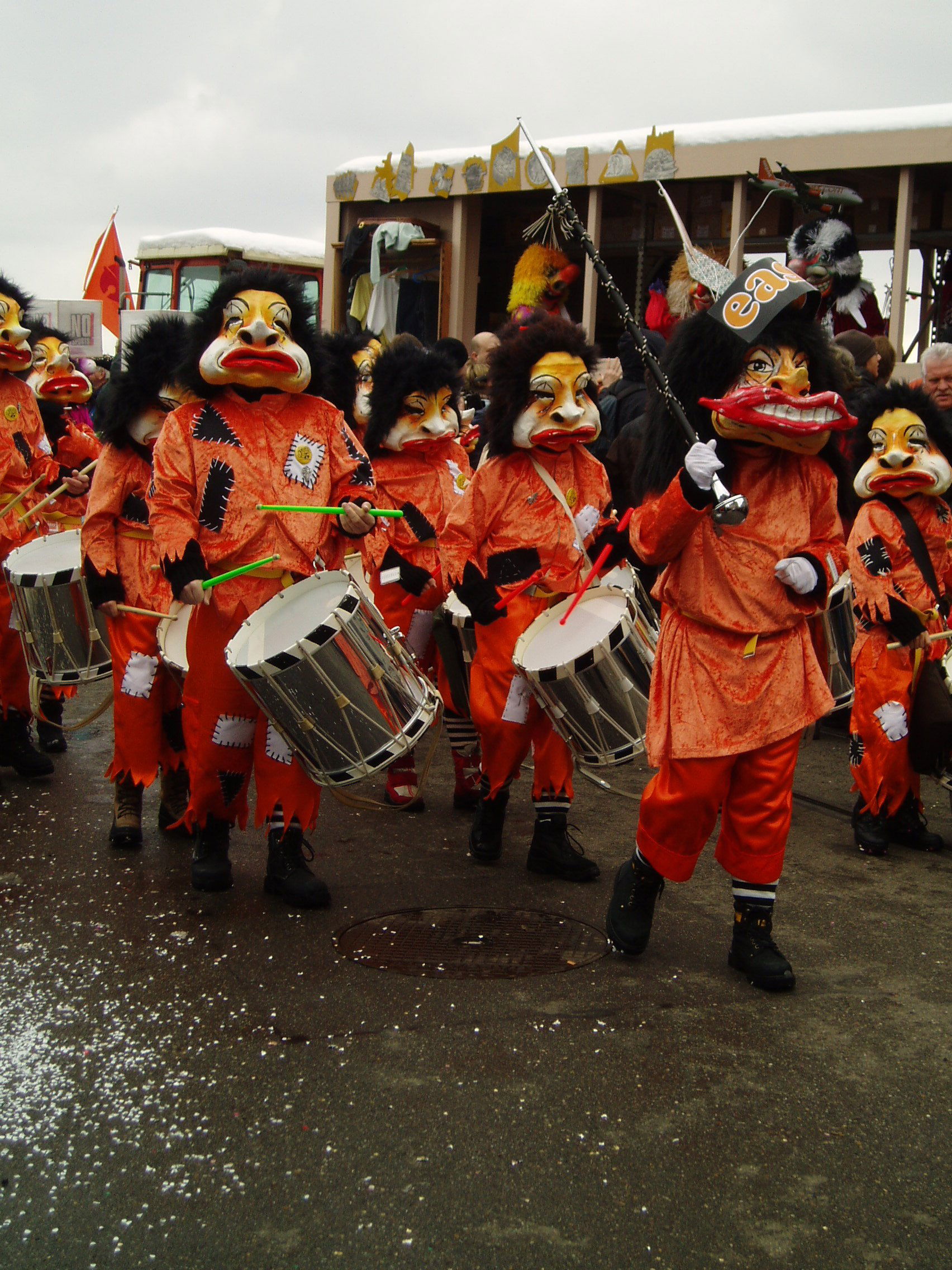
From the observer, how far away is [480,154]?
1272cm

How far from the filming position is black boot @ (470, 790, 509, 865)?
4.98 meters

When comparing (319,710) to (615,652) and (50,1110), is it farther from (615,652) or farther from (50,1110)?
(50,1110)

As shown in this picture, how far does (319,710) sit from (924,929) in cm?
213

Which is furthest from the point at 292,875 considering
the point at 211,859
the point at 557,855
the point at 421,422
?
the point at 421,422

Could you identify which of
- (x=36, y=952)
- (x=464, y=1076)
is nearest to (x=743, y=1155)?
(x=464, y=1076)

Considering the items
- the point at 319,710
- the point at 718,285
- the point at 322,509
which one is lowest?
the point at 319,710

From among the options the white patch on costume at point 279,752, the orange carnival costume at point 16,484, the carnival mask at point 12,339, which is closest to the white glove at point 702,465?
the white patch on costume at point 279,752

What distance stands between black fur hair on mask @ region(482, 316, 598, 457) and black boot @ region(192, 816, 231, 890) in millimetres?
1765

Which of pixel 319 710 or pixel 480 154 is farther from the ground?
pixel 480 154

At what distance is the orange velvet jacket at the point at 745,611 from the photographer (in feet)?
11.9

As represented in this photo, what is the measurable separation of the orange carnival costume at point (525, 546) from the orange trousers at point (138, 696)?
4.19 feet

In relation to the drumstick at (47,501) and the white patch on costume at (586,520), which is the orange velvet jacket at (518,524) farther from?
the drumstick at (47,501)

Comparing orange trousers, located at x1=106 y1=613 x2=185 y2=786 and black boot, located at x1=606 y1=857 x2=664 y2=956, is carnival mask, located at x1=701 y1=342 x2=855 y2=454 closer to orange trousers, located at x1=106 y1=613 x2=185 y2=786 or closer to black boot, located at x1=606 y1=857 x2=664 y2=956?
black boot, located at x1=606 y1=857 x2=664 y2=956

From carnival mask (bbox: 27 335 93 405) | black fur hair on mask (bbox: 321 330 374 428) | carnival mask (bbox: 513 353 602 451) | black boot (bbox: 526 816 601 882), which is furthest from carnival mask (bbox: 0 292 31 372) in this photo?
black boot (bbox: 526 816 601 882)
